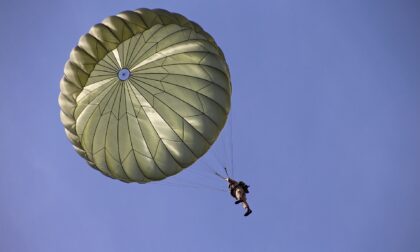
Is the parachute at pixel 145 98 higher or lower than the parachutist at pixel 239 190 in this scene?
higher

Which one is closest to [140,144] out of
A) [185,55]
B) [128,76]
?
[128,76]

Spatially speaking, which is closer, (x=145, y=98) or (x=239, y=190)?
(x=239, y=190)

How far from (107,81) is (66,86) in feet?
5.14

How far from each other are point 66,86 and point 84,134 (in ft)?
6.49

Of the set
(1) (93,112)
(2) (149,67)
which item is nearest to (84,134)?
(1) (93,112)

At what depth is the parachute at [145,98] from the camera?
1781 cm

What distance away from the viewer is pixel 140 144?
59.2 ft

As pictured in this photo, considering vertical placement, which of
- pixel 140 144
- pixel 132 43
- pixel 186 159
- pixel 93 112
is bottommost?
pixel 186 159

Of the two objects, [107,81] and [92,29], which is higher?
[92,29]

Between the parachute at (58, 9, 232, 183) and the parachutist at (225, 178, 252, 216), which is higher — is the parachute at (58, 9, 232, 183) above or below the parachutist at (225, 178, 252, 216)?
above

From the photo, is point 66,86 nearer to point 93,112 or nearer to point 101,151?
point 93,112

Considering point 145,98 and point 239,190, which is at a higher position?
point 145,98

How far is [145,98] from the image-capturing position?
1820cm

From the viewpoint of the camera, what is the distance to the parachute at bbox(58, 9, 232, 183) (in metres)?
17.8
